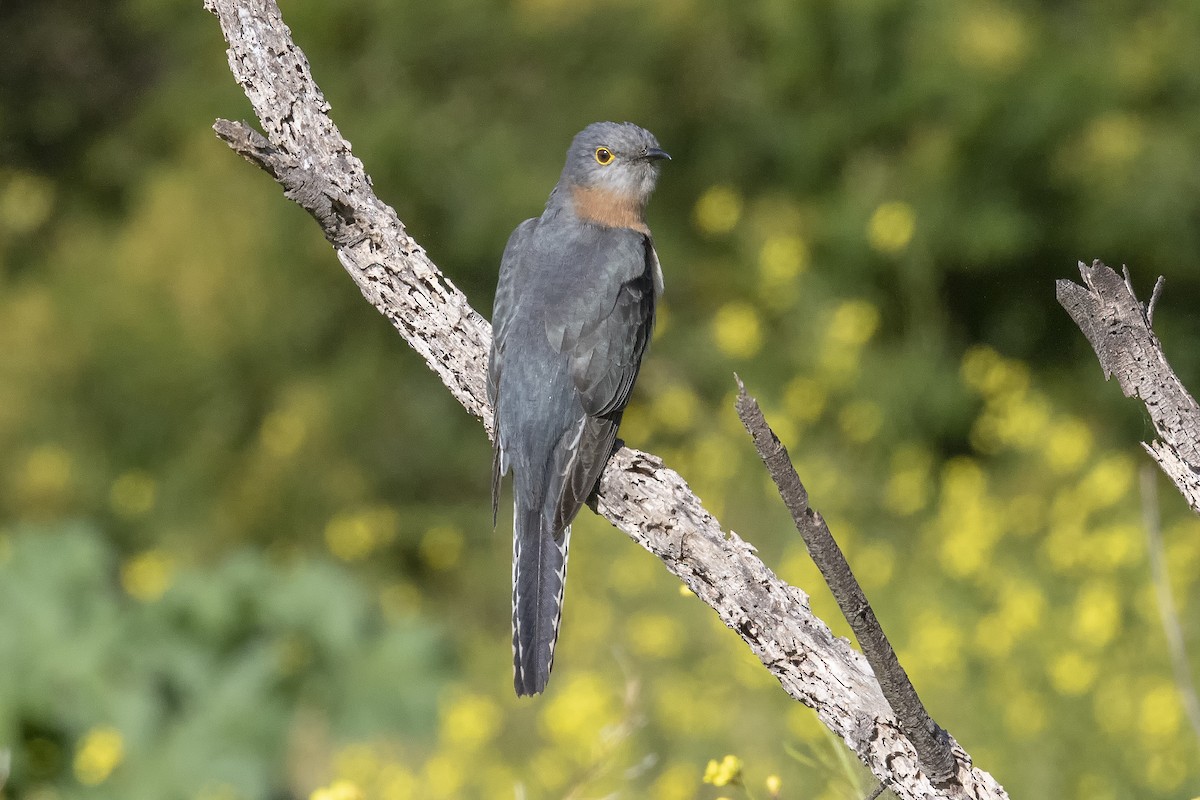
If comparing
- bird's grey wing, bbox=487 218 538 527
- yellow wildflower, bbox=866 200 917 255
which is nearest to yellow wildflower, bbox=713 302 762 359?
yellow wildflower, bbox=866 200 917 255

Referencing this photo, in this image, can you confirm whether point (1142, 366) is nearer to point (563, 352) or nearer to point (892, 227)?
point (563, 352)

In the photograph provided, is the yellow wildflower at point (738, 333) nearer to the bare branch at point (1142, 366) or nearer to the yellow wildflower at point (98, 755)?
the yellow wildflower at point (98, 755)

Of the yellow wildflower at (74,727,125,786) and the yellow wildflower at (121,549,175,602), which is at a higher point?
the yellow wildflower at (121,549,175,602)

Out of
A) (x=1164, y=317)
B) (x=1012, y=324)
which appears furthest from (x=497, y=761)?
(x=1164, y=317)

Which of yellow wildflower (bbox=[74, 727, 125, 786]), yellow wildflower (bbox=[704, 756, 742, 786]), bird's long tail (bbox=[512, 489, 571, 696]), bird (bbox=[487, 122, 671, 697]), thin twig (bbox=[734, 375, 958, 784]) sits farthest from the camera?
yellow wildflower (bbox=[74, 727, 125, 786])

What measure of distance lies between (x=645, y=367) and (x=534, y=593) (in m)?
4.60

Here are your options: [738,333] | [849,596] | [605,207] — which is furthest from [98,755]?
[738,333]

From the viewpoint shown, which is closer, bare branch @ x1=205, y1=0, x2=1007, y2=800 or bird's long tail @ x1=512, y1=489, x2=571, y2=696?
bare branch @ x1=205, y1=0, x2=1007, y2=800

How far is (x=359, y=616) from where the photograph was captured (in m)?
6.50

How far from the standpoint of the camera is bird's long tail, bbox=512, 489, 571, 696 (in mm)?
2633

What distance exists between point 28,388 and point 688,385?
4.01 m

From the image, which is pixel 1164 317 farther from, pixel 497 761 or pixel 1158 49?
pixel 497 761

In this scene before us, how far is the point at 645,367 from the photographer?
7375 mm

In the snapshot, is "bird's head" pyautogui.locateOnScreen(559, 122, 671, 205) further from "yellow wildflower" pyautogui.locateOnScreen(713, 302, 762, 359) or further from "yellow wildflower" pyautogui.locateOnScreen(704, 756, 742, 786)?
"yellow wildflower" pyautogui.locateOnScreen(713, 302, 762, 359)
